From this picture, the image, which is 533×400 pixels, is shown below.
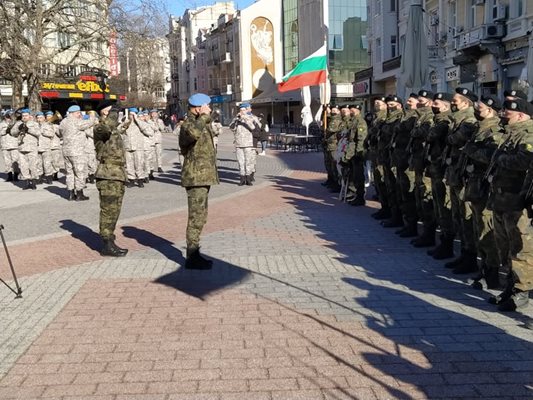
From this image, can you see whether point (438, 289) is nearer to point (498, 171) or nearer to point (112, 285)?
point (498, 171)

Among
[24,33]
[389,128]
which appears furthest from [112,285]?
[24,33]

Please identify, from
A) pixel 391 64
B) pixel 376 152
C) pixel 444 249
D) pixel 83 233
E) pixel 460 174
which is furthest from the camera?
pixel 391 64

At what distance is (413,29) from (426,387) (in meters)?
12.6

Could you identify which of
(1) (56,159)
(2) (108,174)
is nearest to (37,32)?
(1) (56,159)

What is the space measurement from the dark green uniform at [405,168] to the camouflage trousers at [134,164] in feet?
27.8

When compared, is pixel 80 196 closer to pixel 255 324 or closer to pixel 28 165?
pixel 28 165

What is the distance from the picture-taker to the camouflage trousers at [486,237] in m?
5.96

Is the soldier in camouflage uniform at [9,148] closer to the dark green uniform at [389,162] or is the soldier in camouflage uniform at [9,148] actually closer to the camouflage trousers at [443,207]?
the dark green uniform at [389,162]

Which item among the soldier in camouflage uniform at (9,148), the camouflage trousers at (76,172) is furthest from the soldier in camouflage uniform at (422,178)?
the soldier in camouflage uniform at (9,148)

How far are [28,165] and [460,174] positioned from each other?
12352 mm

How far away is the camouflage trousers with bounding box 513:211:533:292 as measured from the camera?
17.0 ft

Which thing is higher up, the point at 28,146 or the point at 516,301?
the point at 28,146

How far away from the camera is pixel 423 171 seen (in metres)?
7.98

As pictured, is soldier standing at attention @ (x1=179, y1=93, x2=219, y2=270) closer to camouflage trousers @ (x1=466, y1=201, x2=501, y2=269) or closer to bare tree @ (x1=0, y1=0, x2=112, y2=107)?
camouflage trousers @ (x1=466, y1=201, x2=501, y2=269)
